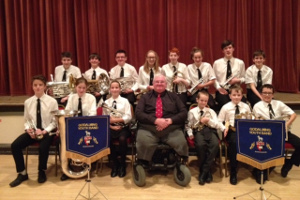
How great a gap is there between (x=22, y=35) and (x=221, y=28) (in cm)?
402

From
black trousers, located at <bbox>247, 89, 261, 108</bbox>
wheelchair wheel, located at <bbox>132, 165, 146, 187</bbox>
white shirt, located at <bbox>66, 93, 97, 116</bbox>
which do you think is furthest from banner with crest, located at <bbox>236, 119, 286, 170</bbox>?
white shirt, located at <bbox>66, 93, 97, 116</bbox>

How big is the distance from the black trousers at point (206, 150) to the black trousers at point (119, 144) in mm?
936

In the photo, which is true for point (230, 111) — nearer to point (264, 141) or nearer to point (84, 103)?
point (264, 141)

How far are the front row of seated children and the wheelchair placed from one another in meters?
0.26

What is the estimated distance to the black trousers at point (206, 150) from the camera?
3.71 metres

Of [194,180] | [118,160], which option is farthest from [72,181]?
[194,180]

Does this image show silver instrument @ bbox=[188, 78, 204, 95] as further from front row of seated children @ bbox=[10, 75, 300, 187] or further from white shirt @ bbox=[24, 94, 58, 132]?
white shirt @ bbox=[24, 94, 58, 132]

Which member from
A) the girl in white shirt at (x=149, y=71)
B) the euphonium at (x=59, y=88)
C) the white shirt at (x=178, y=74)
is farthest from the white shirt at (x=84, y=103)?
the white shirt at (x=178, y=74)

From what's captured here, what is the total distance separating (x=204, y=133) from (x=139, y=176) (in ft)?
3.31

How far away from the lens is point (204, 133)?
12.6 feet

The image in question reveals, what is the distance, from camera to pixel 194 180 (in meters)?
3.80

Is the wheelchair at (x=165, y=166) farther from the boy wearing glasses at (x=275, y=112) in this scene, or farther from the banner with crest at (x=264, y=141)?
the boy wearing glasses at (x=275, y=112)

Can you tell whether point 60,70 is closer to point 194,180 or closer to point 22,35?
point 22,35

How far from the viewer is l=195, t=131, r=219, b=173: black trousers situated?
371 cm
